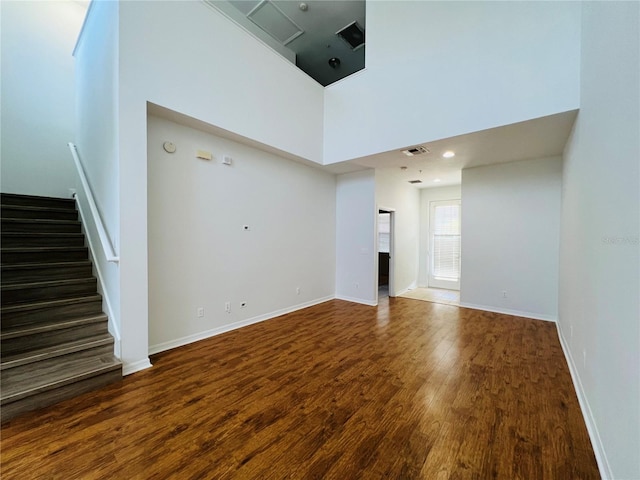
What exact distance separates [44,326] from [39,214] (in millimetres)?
2198

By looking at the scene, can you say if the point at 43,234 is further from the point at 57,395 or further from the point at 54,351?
the point at 57,395

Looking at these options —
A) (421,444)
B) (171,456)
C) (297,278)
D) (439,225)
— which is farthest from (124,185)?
(439,225)

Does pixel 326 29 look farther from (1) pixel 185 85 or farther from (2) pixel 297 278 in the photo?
(2) pixel 297 278

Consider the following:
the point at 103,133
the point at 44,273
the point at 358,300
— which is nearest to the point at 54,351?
the point at 44,273

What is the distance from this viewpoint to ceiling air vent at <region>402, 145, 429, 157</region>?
13.4 ft

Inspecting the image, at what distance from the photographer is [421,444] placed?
1742 millimetres

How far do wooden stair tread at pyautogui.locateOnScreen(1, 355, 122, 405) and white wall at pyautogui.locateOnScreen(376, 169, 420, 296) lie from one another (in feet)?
16.1

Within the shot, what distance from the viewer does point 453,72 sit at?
3.53 m

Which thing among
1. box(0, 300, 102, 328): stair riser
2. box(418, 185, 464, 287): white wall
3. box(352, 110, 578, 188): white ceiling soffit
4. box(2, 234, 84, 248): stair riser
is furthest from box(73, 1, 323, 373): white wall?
box(418, 185, 464, 287): white wall

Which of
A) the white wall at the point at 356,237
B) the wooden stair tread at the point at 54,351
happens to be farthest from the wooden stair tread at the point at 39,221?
the white wall at the point at 356,237

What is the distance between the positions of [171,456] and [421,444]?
1.65 metres

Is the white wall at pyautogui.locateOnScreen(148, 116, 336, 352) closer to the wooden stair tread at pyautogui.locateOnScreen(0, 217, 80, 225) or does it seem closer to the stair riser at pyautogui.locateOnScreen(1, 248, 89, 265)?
the stair riser at pyautogui.locateOnScreen(1, 248, 89, 265)

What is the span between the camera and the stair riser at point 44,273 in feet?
9.14

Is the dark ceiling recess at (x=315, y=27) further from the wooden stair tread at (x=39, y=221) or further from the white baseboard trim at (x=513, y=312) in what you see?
the white baseboard trim at (x=513, y=312)
